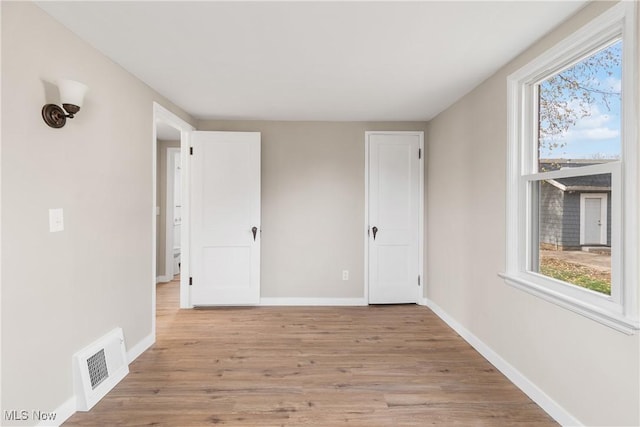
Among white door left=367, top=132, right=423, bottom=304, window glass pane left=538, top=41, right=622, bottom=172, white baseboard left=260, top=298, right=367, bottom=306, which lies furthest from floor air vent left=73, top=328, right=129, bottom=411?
window glass pane left=538, top=41, right=622, bottom=172

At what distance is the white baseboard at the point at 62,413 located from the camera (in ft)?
5.83

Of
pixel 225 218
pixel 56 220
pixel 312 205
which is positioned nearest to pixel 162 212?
pixel 225 218

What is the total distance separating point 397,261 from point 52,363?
3.33 meters

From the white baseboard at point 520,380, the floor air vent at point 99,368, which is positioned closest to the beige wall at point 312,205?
the white baseboard at point 520,380

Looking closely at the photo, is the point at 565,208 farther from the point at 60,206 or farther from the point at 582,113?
the point at 60,206

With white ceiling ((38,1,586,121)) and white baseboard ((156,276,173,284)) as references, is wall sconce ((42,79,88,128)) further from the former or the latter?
white baseboard ((156,276,173,284))

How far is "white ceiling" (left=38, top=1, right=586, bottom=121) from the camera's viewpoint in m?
1.74

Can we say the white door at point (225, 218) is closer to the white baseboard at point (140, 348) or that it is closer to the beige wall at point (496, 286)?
the white baseboard at point (140, 348)

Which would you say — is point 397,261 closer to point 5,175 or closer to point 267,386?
point 267,386

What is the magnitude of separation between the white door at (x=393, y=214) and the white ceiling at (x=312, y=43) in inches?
36.4

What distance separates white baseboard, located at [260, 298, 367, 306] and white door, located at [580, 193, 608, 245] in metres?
2.61

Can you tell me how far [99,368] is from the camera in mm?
2125

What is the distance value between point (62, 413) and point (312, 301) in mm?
2579

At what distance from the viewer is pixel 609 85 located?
5.49 feet
